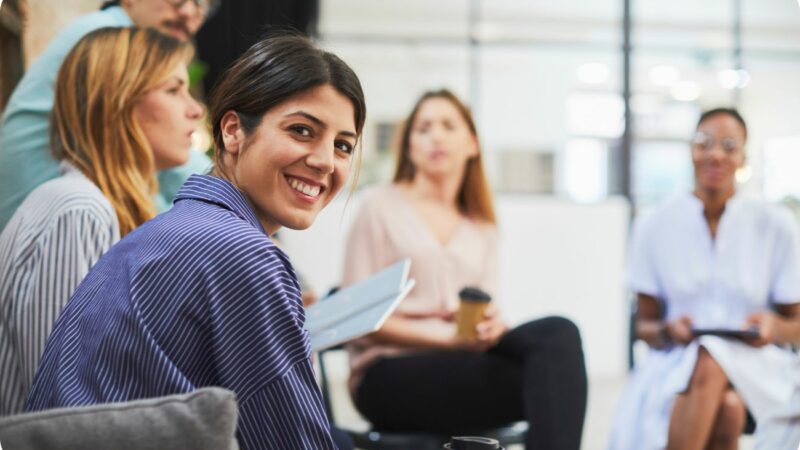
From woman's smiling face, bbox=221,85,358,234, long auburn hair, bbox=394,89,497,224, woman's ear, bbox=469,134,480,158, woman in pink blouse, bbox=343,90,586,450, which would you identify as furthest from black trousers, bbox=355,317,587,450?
woman's smiling face, bbox=221,85,358,234

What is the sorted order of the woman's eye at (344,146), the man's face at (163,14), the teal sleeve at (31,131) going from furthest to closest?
the man's face at (163,14), the teal sleeve at (31,131), the woman's eye at (344,146)

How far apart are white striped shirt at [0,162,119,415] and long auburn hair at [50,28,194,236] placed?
0.55 ft

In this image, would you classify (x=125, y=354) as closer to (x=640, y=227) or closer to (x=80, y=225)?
(x=80, y=225)

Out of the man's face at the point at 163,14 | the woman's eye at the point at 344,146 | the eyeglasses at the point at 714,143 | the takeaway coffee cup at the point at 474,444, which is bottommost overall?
the takeaway coffee cup at the point at 474,444

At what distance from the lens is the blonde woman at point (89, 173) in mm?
1492

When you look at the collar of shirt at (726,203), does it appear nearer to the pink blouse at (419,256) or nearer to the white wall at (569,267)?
the pink blouse at (419,256)

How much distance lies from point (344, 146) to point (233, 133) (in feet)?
0.56

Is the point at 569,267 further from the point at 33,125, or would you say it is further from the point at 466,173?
the point at 33,125

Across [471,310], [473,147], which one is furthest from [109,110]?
[473,147]

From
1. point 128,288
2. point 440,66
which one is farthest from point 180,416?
point 440,66

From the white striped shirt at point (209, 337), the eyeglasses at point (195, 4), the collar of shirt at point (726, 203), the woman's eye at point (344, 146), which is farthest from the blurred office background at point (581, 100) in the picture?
the white striped shirt at point (209, 337)

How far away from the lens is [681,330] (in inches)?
100

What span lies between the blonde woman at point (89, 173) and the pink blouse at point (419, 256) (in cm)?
80

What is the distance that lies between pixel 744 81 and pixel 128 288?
629 cm
